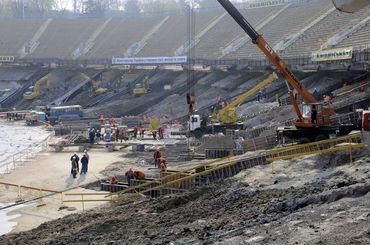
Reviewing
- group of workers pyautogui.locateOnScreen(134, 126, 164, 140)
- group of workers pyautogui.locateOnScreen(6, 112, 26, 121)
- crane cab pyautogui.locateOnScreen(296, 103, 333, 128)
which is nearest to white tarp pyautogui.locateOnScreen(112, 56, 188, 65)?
group of workers pyautogui.locateOnScreen(6, 112, 26, 121)

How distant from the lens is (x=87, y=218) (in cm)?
1572

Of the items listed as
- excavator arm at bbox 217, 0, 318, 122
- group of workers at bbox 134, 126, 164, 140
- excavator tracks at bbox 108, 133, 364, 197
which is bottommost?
excavator tracks at bbox 108, 133, 364, 197

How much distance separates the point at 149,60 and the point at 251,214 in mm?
46752

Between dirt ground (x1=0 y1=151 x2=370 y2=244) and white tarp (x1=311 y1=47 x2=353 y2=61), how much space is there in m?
20.2

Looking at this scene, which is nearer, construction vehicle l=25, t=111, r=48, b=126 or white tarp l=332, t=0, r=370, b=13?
white tarp l=332, t=0, r=370, b=13

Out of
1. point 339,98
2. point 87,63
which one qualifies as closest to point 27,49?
point 87,63

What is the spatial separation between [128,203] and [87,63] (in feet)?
158

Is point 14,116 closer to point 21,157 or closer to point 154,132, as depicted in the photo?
point 154,132

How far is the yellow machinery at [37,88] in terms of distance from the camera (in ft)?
191

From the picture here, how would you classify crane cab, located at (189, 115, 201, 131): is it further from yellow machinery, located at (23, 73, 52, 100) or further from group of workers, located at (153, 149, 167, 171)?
yellow machinery, located at (23, 73, 52, 100)

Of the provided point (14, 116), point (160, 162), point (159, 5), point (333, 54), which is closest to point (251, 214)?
point (160, 162)

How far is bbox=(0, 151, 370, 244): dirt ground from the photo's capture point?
10.6 metres

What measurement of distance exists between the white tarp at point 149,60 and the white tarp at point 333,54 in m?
17.4

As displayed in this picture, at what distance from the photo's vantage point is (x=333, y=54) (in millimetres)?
38719
